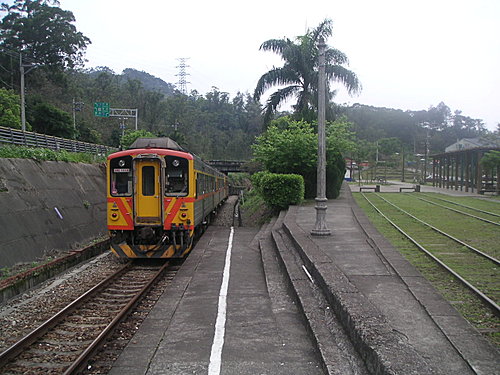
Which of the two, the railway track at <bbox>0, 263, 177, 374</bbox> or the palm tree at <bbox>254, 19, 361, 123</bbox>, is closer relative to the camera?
the railway track at <bbox>0, 263, 177, 374</bbox>

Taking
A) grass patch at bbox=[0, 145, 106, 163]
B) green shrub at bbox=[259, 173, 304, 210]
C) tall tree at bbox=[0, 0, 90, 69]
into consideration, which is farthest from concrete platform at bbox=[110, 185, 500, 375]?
tall tree at bbox=[0, 0, 90, 69]

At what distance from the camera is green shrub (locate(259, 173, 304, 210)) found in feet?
64.7

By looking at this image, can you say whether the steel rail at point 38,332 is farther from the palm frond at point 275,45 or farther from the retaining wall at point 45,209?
the palm frond at point 275,45

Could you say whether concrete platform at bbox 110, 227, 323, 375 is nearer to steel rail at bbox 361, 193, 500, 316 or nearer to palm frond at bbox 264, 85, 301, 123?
steel rail at bbox 361, 193, 500, 316

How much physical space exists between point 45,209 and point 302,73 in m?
18.2

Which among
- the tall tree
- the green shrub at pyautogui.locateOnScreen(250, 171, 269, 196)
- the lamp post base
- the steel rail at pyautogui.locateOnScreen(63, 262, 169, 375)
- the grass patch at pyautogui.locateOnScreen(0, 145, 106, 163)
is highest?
the tall tree

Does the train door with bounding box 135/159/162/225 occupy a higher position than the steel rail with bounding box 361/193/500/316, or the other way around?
the train door with bounding box 135/159/162/225

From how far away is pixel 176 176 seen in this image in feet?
37.6

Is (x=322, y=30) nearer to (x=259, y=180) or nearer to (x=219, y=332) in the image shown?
(x=259, y=180)

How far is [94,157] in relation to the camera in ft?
69.8

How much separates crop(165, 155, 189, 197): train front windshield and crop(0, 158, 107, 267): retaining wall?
3.80 m

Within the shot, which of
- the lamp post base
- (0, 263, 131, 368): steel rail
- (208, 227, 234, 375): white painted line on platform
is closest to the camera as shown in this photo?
(208, 227, 234, 375): white painted line on platform

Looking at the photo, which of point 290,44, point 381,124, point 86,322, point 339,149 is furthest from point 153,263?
point 381,124

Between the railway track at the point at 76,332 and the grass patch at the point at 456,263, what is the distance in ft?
16.2
